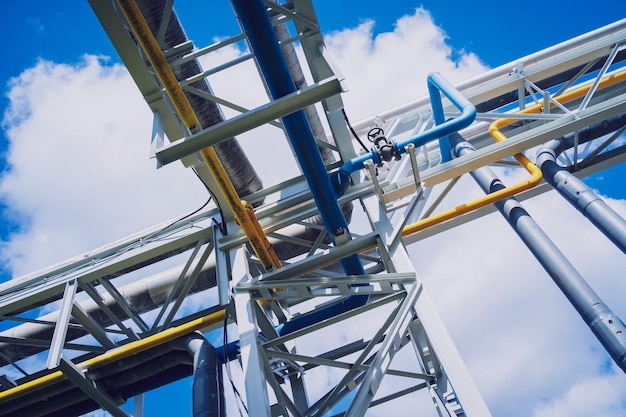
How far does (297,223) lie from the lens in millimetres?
6555

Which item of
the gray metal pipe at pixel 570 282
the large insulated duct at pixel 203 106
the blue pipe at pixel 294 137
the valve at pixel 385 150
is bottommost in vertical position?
the gray metal pipe at pixel 570 282

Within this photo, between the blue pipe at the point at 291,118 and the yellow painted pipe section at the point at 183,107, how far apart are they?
85cm

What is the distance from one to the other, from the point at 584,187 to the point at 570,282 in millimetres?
1658

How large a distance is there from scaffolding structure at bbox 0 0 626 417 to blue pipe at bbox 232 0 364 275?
0.04ft

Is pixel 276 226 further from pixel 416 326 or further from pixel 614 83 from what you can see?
pixel 614 83

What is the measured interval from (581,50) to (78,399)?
9934 mm

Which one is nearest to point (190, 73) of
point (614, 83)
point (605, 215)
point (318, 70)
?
point (318, 70)

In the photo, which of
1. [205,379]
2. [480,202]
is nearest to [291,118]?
[205,379]

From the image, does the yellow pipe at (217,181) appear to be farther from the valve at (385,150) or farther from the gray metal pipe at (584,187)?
the gray metal pipe at (584,187)

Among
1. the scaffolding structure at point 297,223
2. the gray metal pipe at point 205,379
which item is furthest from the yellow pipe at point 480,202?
the gray metal pipe at point 205,379

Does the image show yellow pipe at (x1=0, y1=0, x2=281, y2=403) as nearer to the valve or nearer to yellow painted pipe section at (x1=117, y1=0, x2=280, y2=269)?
yellow painted pipe section at (x1=117, y1=0, x2=280, y2=269)

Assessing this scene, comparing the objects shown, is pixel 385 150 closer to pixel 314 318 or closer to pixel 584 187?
pixel 314 318

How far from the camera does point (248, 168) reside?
7145mm

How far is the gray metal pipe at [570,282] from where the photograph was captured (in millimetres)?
4750
